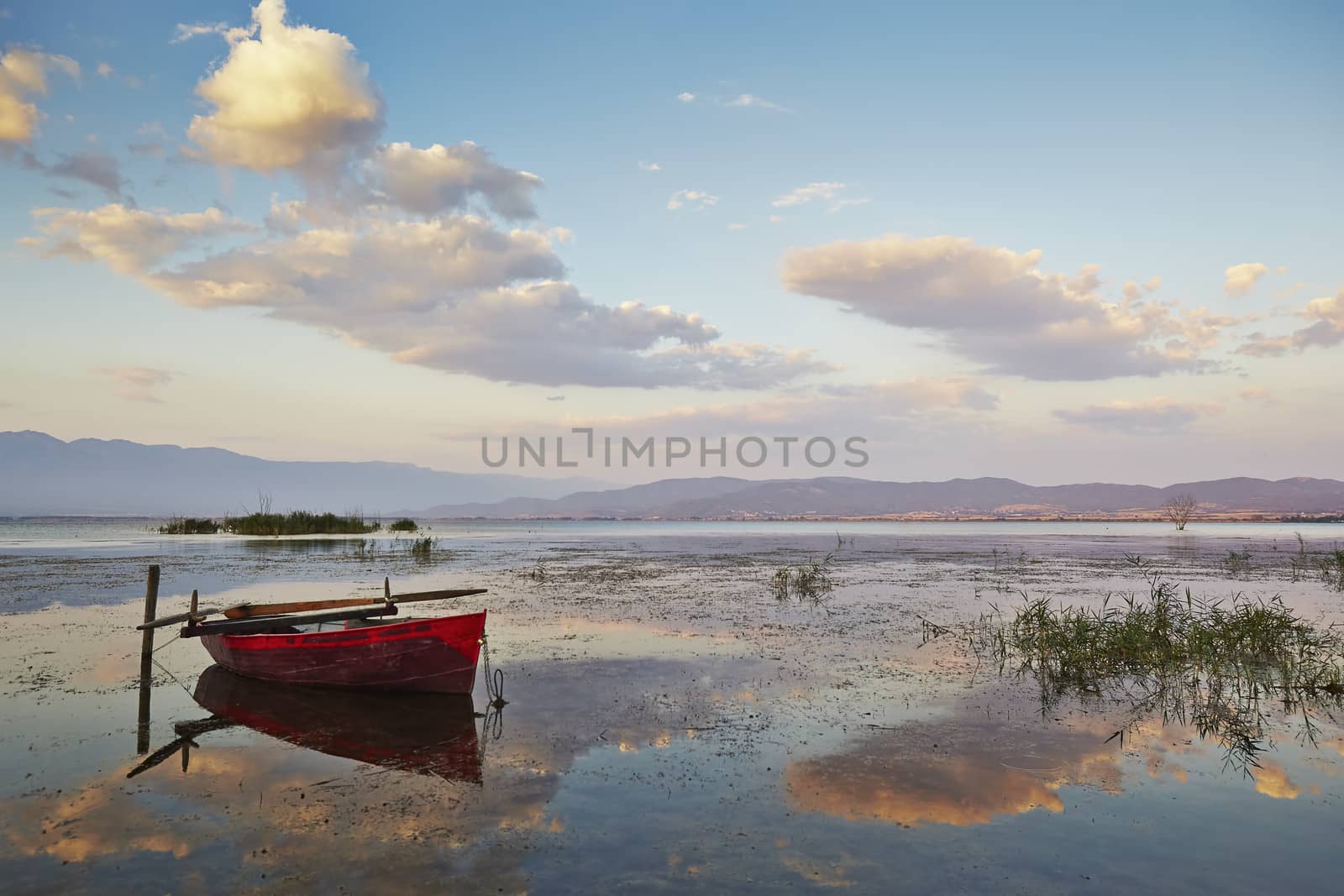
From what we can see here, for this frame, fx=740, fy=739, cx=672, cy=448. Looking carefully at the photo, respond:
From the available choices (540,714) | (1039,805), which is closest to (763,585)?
(540,714)

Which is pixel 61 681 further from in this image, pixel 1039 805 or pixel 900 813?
pixel 1039 805

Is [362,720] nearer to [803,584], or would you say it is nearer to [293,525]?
[803,584]

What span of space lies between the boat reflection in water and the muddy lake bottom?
0.23ft

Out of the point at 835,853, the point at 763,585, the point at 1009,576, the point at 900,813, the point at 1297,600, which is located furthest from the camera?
the point at 1009,576

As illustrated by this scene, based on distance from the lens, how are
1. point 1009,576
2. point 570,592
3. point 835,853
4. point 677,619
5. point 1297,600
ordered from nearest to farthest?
1. point 835,853
2. point 677,619
3. point 1297,600
4. point 570,592
5. point 1009,576

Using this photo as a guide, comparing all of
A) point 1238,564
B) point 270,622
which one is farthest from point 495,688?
point 1238,564

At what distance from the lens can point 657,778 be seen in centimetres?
892

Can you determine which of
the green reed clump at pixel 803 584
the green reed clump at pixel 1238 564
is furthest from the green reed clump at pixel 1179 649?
the green reed clump at pixel 1238 564

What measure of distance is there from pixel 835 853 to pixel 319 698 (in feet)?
32.7

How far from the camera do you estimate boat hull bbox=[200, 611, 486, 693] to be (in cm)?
1284

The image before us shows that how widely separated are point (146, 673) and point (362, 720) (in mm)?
5614

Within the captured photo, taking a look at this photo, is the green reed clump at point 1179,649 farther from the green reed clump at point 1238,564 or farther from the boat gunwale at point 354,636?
the green reed clump at point 1238,564

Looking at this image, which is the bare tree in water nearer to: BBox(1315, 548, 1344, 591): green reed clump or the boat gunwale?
BBox(1315, 548, 1344, 591): green reed clump

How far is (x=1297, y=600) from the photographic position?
22.9 metres
